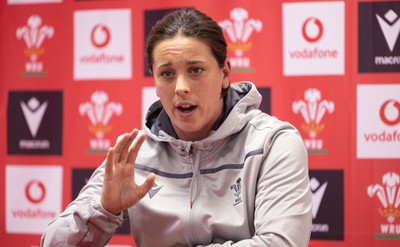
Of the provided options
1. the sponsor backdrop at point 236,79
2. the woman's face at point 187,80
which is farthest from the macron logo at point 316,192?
the woman's face at point 187,80

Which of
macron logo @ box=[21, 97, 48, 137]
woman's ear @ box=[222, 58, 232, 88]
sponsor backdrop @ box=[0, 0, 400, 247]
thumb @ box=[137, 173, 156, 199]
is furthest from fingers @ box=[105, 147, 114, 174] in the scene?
macron logo @ box=[21, 97, 48, 137]

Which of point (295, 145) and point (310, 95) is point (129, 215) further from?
point (310, 95)

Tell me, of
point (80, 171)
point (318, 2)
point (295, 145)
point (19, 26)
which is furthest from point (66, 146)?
point (295, 145)

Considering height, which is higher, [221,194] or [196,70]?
[196,70]

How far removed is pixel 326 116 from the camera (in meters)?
2.95

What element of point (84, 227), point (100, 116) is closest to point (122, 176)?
point (84, 227)

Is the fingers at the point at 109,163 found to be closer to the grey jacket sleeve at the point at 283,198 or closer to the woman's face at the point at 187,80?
the woman's face at the point at 187,80

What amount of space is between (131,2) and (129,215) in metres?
1.61

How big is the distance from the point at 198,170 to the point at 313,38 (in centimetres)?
138

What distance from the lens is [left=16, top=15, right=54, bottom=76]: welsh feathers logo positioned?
3.33 metres

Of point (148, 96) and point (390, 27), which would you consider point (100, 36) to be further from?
point (390, 27)

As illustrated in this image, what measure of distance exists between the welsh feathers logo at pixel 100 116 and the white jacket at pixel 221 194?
1.24 meters

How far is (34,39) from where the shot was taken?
3.35 meters

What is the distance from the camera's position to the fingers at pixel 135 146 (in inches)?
66.3
